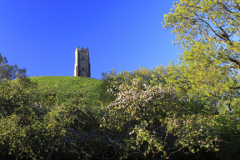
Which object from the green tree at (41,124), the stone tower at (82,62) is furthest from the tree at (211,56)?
the stone tower at (82,62)

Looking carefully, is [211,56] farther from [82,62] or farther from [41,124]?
[82,62]

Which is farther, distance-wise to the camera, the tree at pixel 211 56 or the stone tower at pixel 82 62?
the stone tower at pixel 82 62

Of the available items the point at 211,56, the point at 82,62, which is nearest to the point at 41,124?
the point at 211,56

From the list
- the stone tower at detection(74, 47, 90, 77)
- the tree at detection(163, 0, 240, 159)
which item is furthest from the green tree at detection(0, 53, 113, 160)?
the stone tower at detection(74, 47, 90, 77)

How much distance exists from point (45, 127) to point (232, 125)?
21017mm

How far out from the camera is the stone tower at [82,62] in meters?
120

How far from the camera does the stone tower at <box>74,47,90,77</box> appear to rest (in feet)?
394

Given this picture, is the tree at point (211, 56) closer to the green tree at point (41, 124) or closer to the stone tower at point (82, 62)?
the green tree at point (41, 124)

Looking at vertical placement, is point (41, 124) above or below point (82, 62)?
below

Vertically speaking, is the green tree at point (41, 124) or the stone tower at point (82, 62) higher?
the stone tower at point (82, 62)

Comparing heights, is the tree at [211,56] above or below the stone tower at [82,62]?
below

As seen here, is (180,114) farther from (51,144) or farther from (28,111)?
(28,111)

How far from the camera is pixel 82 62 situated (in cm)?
12244

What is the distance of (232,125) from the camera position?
83.9ft
